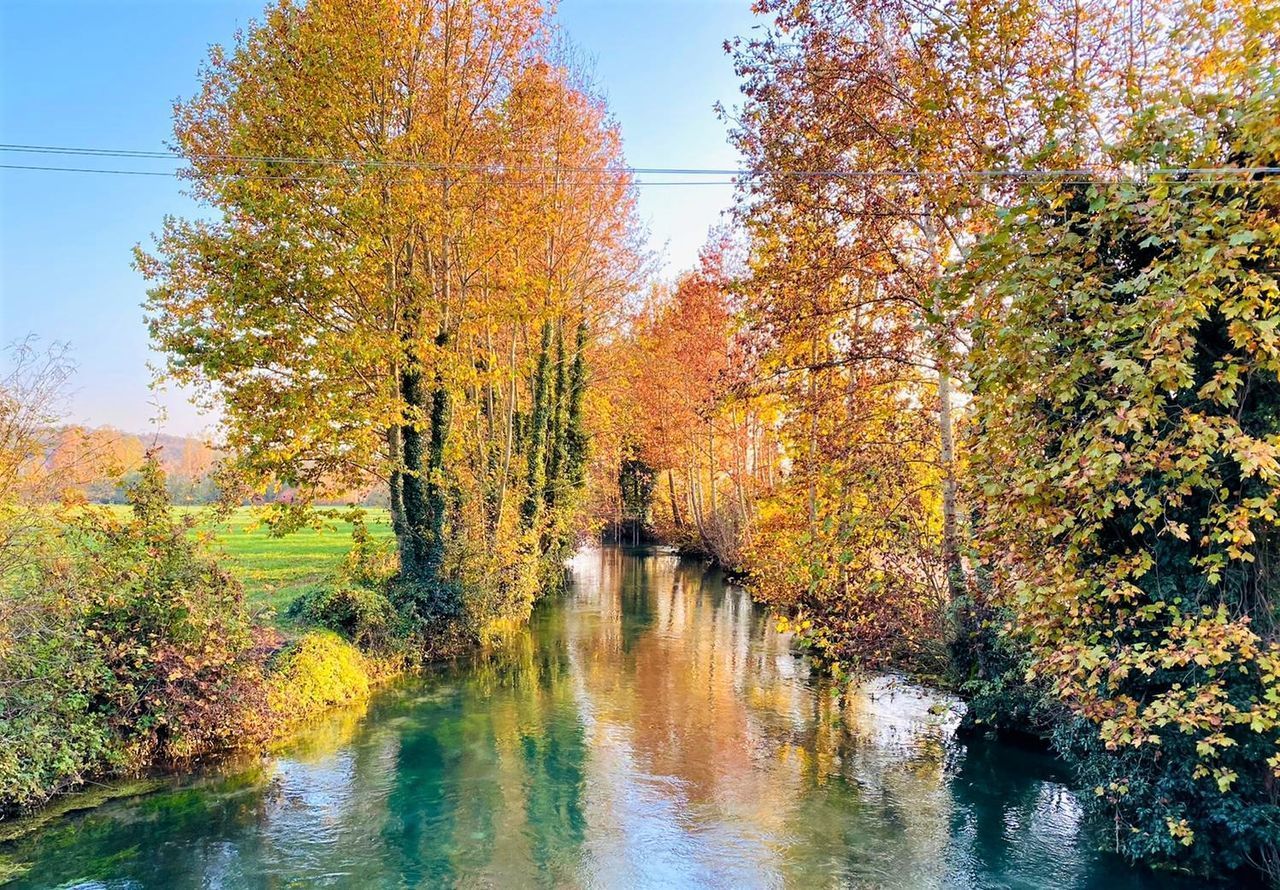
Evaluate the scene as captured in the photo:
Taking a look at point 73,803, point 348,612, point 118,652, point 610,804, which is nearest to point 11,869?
point 73,803

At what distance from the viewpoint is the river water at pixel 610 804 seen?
22.8 feet

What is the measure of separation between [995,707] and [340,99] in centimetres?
1486

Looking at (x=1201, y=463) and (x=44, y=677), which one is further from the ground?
(x=1201, y=463)

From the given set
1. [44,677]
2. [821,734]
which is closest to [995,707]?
[821,734]

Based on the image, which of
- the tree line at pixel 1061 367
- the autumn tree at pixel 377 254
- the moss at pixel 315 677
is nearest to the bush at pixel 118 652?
the moss at pixel 315 677

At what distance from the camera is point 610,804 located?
8.52 metres

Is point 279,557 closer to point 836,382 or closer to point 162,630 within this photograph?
point 162,630

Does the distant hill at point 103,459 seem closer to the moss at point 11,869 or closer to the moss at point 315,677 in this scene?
the moss at point 315,677

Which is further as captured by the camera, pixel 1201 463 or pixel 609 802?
pixel 609 802

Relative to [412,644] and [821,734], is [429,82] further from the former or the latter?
[821,734]

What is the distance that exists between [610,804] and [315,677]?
5.94 metres

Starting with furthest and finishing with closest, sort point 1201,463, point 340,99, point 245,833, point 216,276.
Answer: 1. point 340,99
2. point 216,276
3. point 245,833
4. point 1201,463

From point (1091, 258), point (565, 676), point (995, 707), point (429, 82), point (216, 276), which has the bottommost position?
point (565, 676)

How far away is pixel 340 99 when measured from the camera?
509 inches
